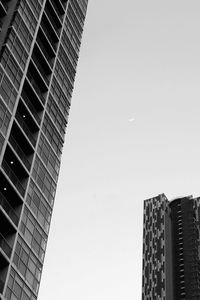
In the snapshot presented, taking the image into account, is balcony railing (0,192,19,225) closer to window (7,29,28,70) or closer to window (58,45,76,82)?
window (7,29,28,70)

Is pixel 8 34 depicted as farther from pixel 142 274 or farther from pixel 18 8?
pixel 142 274

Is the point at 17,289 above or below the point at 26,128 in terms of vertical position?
below

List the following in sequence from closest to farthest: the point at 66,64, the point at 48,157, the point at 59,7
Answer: the point at 48,157 < the point at 66,64 < the point at 59,7

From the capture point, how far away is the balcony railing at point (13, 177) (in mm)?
59116

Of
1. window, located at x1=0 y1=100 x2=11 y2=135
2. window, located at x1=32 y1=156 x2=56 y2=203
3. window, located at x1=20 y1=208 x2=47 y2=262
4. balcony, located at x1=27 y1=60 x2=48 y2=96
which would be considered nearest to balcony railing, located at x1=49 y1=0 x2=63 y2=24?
balcony, located at x1=27 y1=60 x2=48 y2=96

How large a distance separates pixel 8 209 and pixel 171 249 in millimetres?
103884

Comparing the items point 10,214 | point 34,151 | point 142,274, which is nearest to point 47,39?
point 34,151

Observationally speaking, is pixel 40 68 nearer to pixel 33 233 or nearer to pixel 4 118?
pixel 4 118

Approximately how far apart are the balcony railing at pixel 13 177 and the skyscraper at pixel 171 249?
93.4m

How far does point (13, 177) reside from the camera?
6012cm

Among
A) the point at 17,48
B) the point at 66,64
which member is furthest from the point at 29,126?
the point at 66,64

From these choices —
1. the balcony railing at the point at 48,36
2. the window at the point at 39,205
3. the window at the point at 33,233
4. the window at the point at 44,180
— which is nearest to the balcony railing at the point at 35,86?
the window at the point at 44,180

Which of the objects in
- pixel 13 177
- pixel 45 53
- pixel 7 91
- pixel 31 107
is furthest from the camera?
pixel 45 53

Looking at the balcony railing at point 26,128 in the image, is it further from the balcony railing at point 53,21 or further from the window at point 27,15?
the balcony railing at point 53,21
